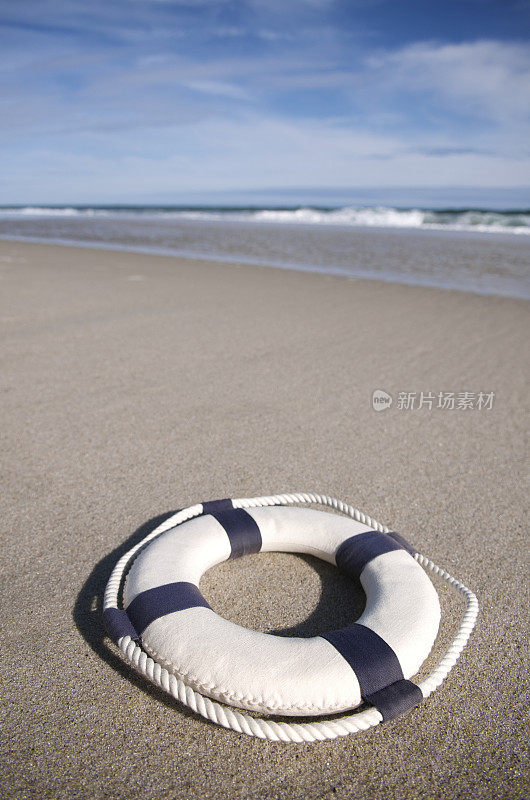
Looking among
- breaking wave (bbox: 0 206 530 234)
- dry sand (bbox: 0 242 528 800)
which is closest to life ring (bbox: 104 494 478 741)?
dry sand (bbox: 0 242 528 800)

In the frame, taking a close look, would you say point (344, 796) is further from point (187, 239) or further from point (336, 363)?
point (187, 239)

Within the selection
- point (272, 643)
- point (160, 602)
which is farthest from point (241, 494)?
point (272, 643)

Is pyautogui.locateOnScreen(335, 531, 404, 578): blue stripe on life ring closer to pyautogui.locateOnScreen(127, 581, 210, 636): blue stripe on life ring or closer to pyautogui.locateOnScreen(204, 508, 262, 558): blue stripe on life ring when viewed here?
pyautogui.locateOnScreen(204, 508, 262, 558): blue stripe on life ring

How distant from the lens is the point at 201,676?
53.3 inches

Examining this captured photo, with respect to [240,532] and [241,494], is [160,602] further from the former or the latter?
[241,494]

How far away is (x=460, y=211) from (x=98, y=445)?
28.3 meters

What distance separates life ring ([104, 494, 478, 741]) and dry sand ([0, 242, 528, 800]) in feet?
0.35

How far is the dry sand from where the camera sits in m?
1.34

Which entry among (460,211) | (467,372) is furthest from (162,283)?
(460,211)

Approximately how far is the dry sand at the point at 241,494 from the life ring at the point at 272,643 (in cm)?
11

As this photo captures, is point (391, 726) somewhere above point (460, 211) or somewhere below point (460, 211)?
below

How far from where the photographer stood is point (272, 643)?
4.66 feet

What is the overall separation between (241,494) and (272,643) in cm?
106

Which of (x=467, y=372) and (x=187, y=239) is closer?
(x=467, y=372)
